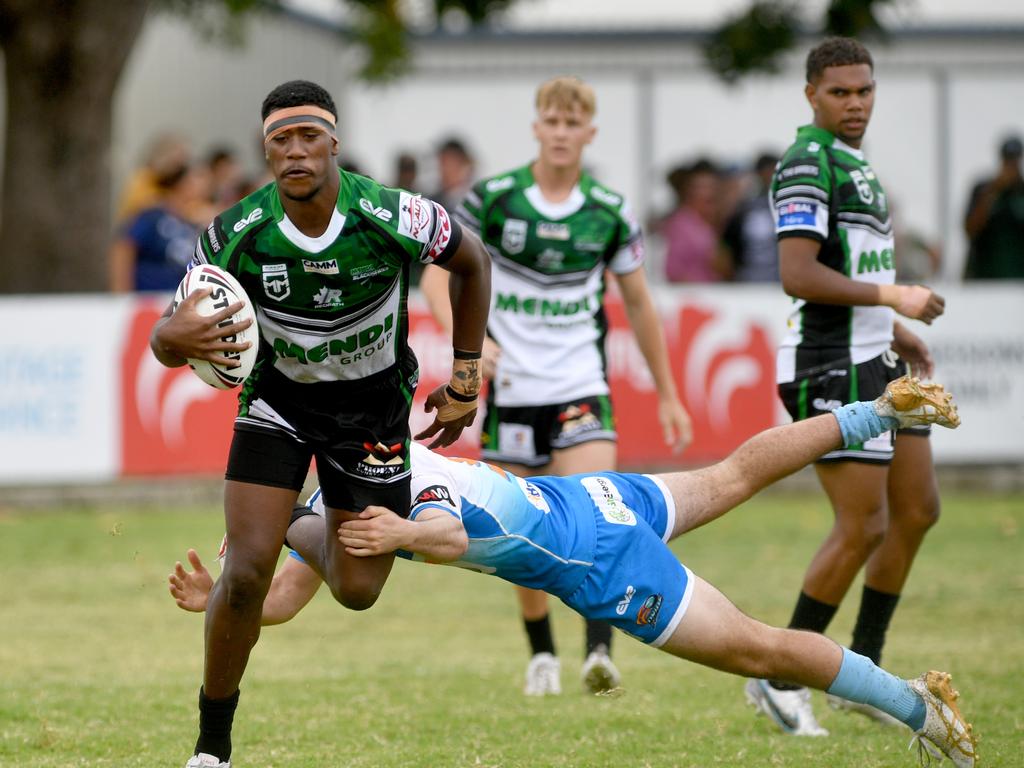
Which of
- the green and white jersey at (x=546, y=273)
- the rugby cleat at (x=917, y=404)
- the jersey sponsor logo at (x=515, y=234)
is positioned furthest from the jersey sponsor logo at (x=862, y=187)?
the jersey sponsor logo at (x=515, y=234)

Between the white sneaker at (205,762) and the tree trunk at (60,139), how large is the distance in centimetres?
1137

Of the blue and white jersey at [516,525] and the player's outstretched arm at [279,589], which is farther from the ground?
the blue and white jersey at [516,525]

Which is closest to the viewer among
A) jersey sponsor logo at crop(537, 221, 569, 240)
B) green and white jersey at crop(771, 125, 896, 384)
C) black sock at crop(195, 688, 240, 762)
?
black sock at crop(195, 688, 240, 762)

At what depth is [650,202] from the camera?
22.0 metres

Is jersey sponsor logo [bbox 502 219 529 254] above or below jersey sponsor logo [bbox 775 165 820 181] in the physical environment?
below

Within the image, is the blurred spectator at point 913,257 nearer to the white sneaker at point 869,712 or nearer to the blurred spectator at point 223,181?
the blurred spectator at point 223,181

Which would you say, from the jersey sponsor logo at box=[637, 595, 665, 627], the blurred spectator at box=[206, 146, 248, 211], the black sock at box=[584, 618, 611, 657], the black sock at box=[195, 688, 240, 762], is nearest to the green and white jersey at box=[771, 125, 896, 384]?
the black sock at box=[584, 618, 611, 657]

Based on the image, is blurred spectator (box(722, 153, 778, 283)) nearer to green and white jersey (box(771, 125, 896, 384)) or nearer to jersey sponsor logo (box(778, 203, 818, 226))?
green and white jersey (box(771, 125, 896, 384))

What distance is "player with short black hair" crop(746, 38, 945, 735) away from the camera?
6.96 meters

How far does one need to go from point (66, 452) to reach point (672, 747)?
8375 mm

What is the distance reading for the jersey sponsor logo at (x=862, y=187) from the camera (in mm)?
7055

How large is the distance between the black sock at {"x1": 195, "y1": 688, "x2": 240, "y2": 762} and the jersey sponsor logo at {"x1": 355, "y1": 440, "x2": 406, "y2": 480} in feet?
3.01

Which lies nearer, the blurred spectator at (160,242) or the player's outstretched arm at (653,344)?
the player's outstretched arm at (653,344)

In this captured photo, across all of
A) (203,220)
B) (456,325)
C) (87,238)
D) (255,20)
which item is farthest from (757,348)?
(255,20)
